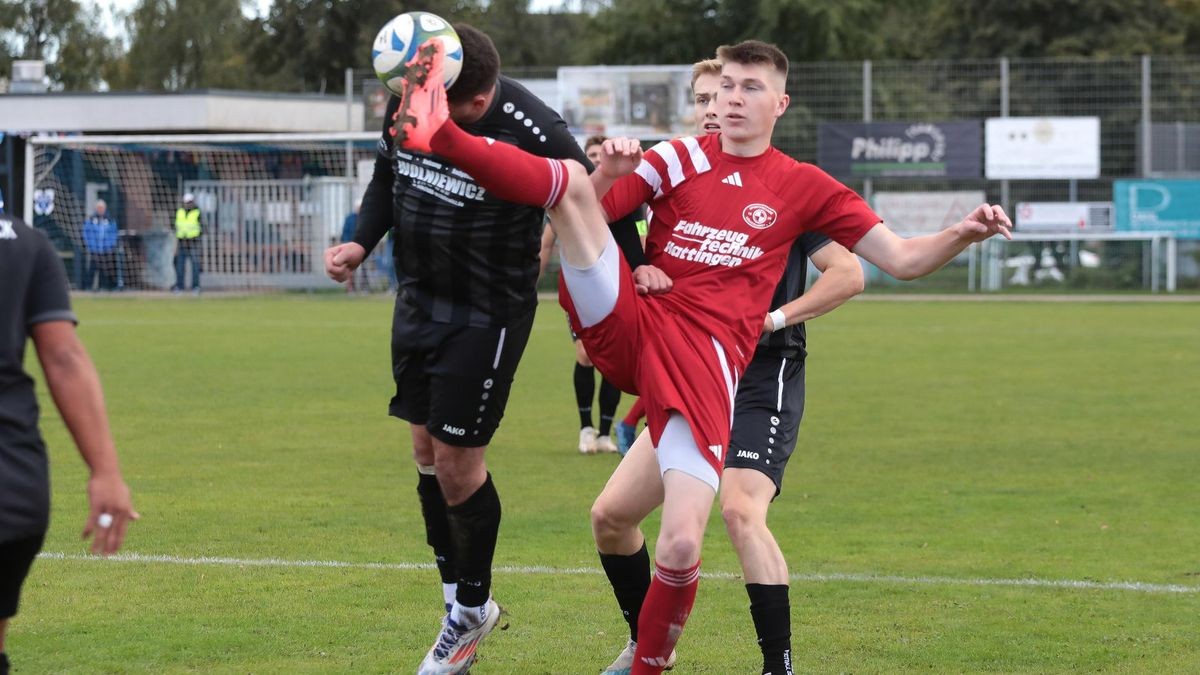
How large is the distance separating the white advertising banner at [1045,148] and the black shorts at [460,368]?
28076 mm

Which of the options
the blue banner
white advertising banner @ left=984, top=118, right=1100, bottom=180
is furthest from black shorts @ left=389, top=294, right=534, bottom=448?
the blue banner

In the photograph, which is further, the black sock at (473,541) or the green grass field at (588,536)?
the green grass field at (588,536)

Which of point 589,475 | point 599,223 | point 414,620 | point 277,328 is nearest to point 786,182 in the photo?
point 599,223

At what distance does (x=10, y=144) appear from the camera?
34.2 meters

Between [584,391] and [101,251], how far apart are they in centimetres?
2369

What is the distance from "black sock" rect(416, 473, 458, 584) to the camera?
589cm

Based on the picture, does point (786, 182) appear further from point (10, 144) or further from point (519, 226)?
point (10, 144)

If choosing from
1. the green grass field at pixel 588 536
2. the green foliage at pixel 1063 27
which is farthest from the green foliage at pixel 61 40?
the green grass field at pixel 588 536

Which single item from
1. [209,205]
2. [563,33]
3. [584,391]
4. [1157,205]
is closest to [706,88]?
[584,391]

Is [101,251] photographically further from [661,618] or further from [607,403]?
[661,618]

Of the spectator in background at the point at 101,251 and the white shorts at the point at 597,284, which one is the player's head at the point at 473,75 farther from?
the spectator in background at the point at 101,251

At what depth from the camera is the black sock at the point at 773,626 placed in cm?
516

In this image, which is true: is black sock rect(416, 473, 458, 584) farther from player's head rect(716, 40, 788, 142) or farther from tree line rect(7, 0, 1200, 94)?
tree line rect(7, 0, 1200, 94)

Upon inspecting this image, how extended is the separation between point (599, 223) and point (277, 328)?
64.5 ft
